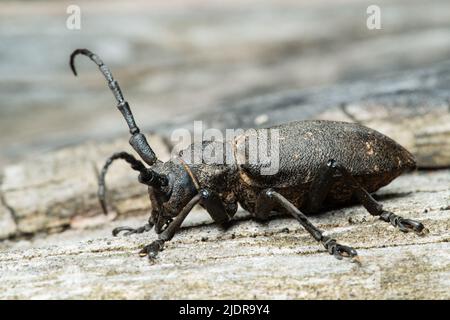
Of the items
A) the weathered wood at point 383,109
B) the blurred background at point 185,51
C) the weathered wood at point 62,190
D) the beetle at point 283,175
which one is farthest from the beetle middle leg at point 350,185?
the blurred background at point 185,51

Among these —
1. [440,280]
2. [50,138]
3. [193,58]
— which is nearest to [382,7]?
[193,58]

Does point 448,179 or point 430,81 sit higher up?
point 430,81

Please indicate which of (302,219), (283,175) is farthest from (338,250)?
(283,175)

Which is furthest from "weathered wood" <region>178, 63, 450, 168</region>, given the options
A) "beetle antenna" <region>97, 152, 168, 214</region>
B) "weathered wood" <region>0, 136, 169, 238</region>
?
"beetle antenna" <region>97, 152, 168, 214</region>

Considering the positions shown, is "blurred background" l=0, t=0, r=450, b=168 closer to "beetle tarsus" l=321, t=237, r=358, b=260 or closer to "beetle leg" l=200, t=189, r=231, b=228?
"beetle leg" l=200, t=189, r=231, b=228

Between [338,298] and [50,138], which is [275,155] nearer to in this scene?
[338,298]

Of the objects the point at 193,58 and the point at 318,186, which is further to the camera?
the point at 193,58
